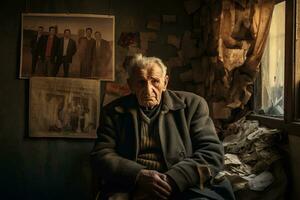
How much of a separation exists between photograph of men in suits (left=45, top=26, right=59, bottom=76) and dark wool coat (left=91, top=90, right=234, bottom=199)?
4.25ft

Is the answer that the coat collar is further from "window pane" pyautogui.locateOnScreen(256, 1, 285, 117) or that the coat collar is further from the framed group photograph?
the framed group photograph

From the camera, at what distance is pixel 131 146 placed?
6.78 feet

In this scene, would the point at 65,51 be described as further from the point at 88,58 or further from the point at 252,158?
the point at 252,158

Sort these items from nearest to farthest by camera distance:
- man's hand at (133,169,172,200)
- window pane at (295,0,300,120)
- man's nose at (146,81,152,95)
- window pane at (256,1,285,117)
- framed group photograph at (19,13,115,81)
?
man's hand at (133,169,172,200)
man's nose at (146,81,152,95)
window pane at (295,0,300,120)
window pane at (256,1,285,117)
framed group photograph at (19,13,115,81)

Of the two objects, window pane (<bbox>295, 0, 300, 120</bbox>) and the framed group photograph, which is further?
the framed group photograph

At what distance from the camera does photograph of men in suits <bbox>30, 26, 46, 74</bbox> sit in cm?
329

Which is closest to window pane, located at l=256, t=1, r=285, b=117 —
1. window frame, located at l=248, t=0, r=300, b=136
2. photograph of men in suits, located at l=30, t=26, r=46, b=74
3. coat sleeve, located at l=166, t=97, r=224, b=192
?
window frame, located at l=248, t=0, r=300, b=136

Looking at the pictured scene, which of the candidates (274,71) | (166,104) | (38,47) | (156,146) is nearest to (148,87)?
(166,104)

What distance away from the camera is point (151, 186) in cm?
189

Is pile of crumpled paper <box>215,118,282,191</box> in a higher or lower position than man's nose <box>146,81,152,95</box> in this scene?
lower

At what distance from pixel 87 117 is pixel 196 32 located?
1.16 metres

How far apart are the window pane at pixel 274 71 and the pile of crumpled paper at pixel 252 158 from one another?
21cm

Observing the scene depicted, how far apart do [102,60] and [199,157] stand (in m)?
1.60

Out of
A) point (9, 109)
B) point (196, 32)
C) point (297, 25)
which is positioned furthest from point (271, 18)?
point (9, 109)
